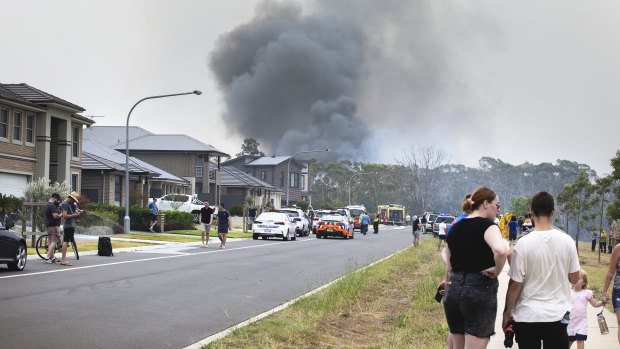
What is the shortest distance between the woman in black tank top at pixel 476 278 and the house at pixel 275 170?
77518mm

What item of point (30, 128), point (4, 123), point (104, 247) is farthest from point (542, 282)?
point (30, 128)

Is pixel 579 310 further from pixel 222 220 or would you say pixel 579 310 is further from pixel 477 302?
pixel 222 220

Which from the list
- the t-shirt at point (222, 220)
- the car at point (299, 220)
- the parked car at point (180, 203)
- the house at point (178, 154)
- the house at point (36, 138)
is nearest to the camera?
the t-shirt at point (222, 220)

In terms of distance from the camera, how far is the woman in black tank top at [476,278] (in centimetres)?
546

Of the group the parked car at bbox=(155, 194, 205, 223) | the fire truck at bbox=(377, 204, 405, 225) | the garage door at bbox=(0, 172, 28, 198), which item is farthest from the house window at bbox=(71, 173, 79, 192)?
the fire truck at bbox=(377, 204, 405, 225)

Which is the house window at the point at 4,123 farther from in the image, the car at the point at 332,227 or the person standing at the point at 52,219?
the car at the point at 332,227

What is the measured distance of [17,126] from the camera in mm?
32469

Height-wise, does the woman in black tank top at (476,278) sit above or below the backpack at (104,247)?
above

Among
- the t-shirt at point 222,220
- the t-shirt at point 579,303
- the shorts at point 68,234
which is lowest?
the t-shirt at point 579,303

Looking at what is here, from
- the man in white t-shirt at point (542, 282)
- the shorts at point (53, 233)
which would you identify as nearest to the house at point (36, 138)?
the shorts at point (53, 233)

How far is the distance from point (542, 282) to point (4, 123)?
100 feet

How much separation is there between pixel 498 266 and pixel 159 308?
662 cm

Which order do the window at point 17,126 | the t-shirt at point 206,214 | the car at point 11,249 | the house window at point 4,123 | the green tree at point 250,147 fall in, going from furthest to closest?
the green tree at point 250,147 < the window at point 17,126 < the house window at point 4,123 < the t-shirt at point 206,214 < the car at point 11,249

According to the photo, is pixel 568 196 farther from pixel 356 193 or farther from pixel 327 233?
pixel 356 193
